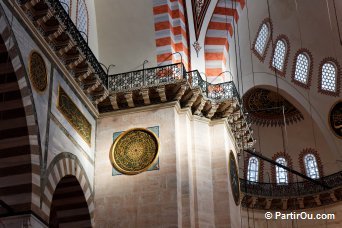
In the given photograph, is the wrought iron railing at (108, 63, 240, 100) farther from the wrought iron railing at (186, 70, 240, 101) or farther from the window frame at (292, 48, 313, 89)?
the window frame at (292, 48, 313, 89)

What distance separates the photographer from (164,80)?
11.5m

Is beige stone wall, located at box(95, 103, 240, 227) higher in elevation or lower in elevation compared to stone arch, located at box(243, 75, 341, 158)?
lower

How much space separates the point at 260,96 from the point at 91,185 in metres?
8.45

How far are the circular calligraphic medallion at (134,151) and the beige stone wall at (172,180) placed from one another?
12cm

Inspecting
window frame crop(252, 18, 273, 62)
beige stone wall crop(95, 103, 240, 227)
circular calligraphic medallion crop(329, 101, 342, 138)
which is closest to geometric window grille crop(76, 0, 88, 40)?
beige stone wall crop(95, 103, 240, 227)

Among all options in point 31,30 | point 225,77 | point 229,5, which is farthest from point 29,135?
point 229,5

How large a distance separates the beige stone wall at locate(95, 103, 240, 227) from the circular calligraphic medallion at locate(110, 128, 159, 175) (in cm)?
12

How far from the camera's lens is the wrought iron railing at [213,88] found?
11.8 metres

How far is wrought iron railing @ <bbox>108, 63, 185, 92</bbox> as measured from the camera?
11.5 metres

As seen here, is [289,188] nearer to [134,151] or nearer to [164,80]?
[164,80]

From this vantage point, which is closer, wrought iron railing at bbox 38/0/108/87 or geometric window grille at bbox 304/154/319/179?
wrought iron railing at bbox 38/0/108/87

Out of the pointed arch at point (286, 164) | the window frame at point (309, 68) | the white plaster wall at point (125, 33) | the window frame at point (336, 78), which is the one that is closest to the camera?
the white plaster wall at point (125, 33)

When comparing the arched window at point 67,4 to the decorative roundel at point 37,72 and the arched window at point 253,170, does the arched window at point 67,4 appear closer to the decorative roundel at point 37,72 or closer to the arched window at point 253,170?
the decorative roundel at point 37,72

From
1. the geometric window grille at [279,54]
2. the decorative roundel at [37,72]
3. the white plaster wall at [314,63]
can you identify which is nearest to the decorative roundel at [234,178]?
the white plaster wall at [314,63]
